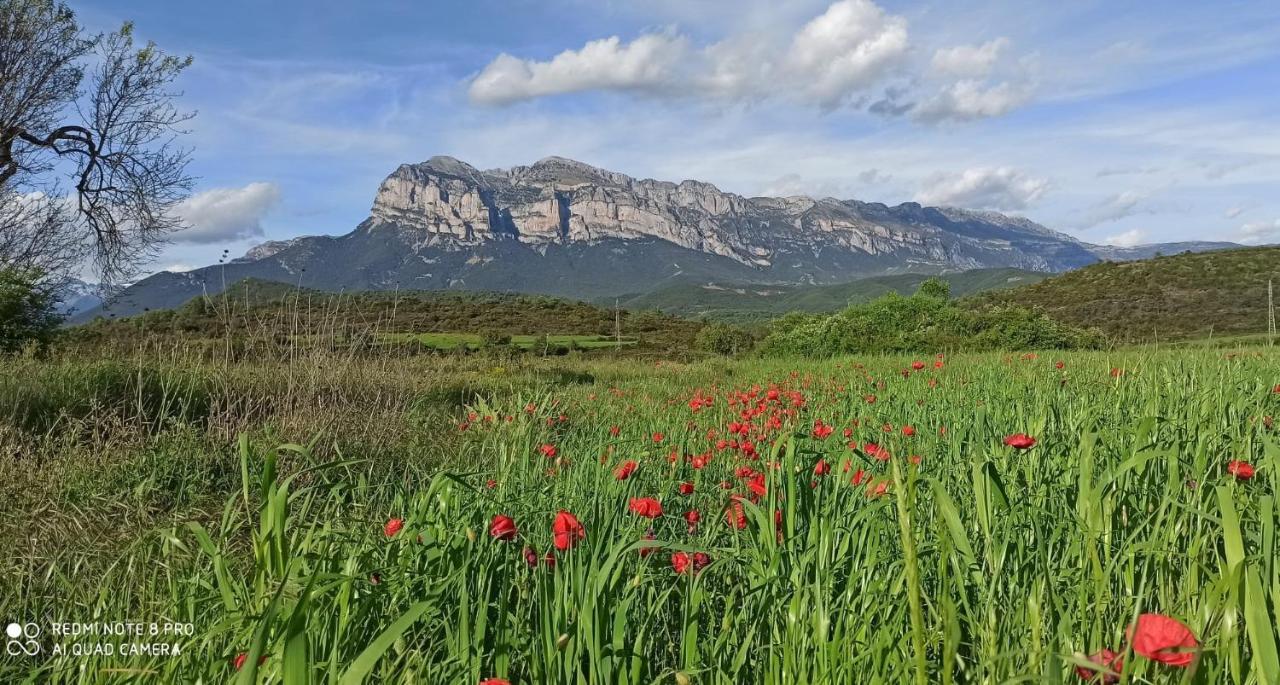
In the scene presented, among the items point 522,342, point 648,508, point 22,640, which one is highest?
point 648,508

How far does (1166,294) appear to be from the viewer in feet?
140

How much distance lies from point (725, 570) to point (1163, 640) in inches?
55.8

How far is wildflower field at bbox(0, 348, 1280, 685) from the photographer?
52.4 inches

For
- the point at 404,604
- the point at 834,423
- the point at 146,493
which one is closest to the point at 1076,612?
the point at 404,604

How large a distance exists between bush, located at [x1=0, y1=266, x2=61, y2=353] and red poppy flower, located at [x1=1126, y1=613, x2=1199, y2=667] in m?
12.7

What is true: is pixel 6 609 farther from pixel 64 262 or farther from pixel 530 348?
pixel 530 348

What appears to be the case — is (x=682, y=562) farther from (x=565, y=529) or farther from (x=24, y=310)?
(x=24, y=310)

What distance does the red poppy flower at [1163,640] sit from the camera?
891mm

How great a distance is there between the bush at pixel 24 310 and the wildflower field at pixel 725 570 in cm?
938

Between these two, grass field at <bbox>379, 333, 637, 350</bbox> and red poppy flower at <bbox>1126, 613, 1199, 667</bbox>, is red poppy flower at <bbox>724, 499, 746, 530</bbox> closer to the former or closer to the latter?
red poppy flower at <bbox>1126, 613, 1199, 667</bbox>

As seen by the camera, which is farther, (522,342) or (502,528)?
(522,342)

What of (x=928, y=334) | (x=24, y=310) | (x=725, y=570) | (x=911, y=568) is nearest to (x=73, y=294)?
(x=24, y=310)

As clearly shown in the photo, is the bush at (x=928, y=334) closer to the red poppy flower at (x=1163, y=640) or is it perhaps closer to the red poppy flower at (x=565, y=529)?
the red poppy flower at (x=565, y=529)

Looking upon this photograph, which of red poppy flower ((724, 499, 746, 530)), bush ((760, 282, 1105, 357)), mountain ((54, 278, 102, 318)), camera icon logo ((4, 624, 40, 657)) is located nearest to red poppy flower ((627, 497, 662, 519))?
red poppy flower ((724, 499, 746, 530))
